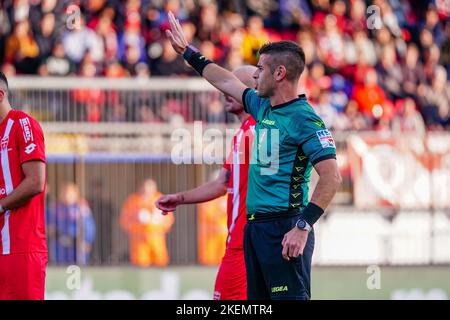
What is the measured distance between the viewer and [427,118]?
1752 cm

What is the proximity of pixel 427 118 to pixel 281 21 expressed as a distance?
140 inches

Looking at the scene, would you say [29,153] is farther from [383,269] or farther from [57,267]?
[383,269]

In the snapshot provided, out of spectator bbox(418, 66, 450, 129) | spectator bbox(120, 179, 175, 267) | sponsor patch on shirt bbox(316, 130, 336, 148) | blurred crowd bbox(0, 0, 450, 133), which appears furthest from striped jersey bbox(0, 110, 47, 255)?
spectator bbox(418, 66, 450, 129)

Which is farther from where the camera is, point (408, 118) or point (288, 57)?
point (408, 118)

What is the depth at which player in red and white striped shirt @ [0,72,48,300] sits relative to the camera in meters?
7.72

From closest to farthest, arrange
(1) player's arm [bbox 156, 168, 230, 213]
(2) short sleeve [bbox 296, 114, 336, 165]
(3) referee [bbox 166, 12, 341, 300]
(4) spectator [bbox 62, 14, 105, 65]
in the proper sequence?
1. (2) short sleeve [bbox 296, 114, 336, 165]
2. (3) referee [bbox 166, 12, 341, 300]
3. (1) player's arm [bbox 156, 168, 230, 213]
4. (4) spectator [bbox 62, 14, 105, 65]

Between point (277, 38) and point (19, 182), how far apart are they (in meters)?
11.9

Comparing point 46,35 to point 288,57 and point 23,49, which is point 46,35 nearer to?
point 23,49

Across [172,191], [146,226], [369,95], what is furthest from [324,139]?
[369,95]

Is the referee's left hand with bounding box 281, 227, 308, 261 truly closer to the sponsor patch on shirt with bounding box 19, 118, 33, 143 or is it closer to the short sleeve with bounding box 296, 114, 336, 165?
the short sleeve with bounding box 296, 114, 336, 165

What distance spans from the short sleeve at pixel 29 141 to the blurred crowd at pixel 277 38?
824cm

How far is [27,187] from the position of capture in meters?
7.66

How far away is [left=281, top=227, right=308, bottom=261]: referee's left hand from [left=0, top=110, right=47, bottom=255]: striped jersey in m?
1.97

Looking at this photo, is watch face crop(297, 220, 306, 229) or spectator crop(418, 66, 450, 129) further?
spectator crop(418, 66, 450, 129)
